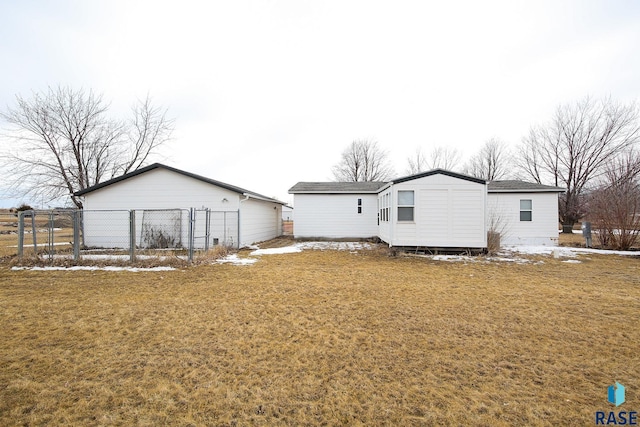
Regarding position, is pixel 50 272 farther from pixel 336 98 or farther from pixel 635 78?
pixel 635 78

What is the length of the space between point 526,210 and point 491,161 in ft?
80.8

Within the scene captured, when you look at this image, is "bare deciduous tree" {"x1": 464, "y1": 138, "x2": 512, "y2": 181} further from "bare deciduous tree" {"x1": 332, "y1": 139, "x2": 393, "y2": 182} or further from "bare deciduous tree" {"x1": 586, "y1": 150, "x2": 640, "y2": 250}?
"bare deciduous tree" {"x1": 586, "y1": 150, "x2": 640, "y2": 250}

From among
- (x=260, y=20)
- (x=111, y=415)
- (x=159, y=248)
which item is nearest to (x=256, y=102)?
(x=260, y=20)

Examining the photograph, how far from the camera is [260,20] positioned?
10719 mm

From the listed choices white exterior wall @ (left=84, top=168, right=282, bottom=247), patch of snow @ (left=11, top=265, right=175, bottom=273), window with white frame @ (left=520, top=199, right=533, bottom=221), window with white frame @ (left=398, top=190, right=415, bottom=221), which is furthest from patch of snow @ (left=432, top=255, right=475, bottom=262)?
patch of snow @ (left=11, top=265, right=175, bottom=273)

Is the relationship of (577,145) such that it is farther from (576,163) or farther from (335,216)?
(335,216)

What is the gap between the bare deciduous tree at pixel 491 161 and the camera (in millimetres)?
34844

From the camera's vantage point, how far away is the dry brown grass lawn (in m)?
2.39

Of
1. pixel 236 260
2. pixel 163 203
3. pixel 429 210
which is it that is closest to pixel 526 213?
pixel 429 210

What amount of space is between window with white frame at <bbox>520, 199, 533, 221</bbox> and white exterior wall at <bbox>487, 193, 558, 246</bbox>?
0.09 m

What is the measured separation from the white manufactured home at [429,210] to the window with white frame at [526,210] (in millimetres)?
41

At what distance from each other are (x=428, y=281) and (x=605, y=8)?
35.6 feet

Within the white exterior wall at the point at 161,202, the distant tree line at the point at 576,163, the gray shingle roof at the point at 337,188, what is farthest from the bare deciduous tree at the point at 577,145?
the white exterior wall at the point at 161,202

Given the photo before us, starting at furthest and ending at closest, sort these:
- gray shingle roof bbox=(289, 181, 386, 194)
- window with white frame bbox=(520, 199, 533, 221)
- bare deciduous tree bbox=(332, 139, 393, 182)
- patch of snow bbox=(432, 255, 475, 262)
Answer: bare deciduous tree bbox=(332, 139, 393, 182)
gray shingle roof bbox=(289, 181, 386, 194)
window with white frame bbox=(520, 199, 533, 221)
patch of snow bbox=(432, 255, 475, 262)
